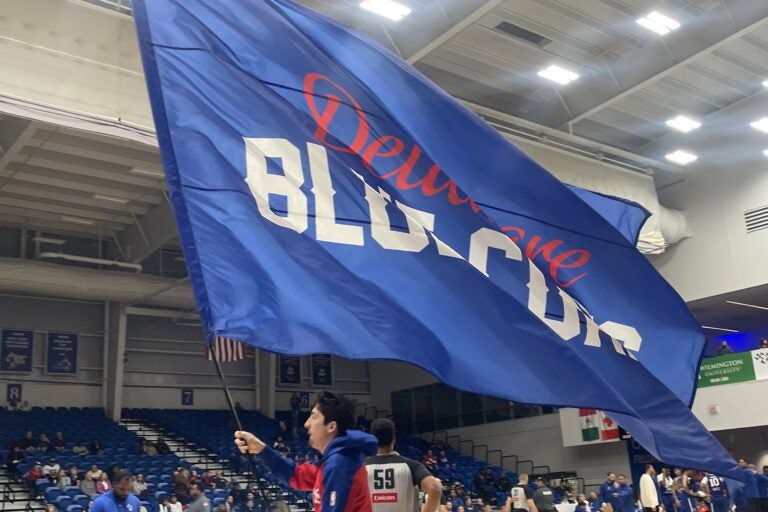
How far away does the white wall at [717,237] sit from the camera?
23.6 meters

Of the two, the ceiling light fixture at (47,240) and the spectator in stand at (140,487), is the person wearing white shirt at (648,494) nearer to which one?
the spectator in stand at (140,487)

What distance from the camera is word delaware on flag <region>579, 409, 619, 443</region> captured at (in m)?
25.2

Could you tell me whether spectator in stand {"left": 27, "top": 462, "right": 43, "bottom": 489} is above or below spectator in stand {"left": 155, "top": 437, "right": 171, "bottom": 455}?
below

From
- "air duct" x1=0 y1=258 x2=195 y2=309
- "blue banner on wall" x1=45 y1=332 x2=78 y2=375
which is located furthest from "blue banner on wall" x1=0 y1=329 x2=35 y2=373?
"air duct" x1=0 y1=258 x2=195 y2=309

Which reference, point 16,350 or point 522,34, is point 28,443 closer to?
point 16,350

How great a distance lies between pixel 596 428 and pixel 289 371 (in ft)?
36.7

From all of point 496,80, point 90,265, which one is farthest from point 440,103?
point 90,265

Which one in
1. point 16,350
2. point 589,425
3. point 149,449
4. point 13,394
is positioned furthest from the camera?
point 589,425

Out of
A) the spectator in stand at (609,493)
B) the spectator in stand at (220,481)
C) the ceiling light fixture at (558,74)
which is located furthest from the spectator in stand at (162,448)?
the ceiling light fixture at (558,74)

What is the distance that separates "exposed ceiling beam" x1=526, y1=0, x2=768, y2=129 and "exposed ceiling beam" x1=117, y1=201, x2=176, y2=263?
933 cm

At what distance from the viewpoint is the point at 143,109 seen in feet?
44.3

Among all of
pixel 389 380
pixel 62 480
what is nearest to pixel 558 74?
pixel 62 480

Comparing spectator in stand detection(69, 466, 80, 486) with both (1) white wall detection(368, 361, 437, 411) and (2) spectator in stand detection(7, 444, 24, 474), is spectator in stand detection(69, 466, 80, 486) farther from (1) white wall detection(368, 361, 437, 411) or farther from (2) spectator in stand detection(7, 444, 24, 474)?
(1) white wall detection(368, 361, 437, 411)

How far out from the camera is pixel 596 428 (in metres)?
25.7
